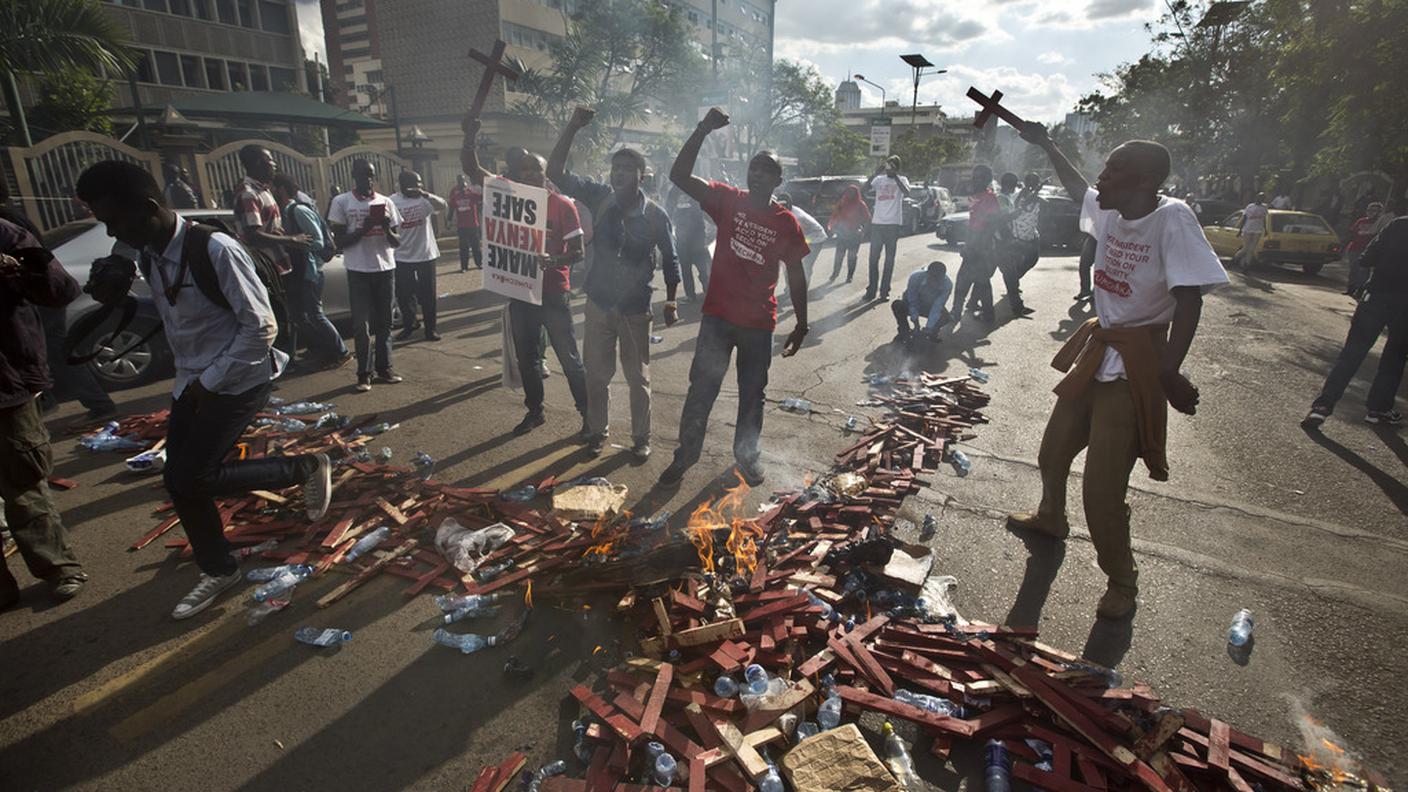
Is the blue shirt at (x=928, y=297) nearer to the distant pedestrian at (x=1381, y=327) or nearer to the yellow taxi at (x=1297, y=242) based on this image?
the distant pedestrian at (x=1381, y=327)

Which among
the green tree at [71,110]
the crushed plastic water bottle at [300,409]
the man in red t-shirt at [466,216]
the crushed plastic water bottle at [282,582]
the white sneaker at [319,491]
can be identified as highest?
the green tree at [71,110]

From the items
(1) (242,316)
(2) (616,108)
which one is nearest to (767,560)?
(1) (242,316)

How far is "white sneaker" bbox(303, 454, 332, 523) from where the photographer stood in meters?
4.17

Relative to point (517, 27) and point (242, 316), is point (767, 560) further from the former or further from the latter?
point (517, 27)

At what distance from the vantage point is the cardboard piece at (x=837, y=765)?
7.89ft

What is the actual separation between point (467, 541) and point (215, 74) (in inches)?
1626

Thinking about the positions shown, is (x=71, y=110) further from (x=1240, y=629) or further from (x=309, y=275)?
(x=1240, y=629)

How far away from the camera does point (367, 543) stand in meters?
4.10

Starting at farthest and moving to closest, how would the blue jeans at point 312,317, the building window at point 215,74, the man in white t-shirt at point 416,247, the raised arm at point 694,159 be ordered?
1. the building window at point 215,74
2. the man in white t-shirt at point 416,247
3. the blue jeans at point 312,317
4. the raised arm at point 694,159

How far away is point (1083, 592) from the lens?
3820 millimetres

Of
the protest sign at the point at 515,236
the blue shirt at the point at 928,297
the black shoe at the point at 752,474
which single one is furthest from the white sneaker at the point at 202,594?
the blue shirt at the point at 928,297

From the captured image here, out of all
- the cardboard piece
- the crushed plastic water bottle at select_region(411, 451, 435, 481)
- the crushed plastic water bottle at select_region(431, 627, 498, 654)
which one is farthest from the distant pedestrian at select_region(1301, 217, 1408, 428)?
the crushed plastic water bottle at select_region(411, 451, 435, 481)

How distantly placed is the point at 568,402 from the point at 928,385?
3893mm

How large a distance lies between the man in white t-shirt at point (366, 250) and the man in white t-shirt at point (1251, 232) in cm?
2255
